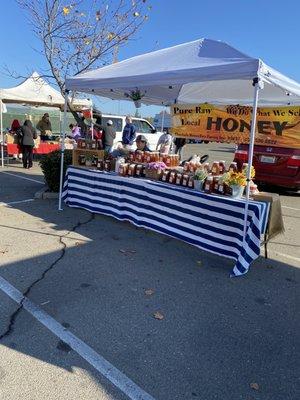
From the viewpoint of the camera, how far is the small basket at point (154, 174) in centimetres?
640

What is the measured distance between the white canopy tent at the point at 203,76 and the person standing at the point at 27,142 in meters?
4.92

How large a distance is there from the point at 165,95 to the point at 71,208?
13.4 ft

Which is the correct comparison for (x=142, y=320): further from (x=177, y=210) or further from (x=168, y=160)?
(x=168, y=160)

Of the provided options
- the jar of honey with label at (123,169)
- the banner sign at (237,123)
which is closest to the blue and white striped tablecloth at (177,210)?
the jar of honey with label at (123,169)

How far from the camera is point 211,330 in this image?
11.4 ft

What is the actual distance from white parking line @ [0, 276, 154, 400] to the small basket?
3138mm

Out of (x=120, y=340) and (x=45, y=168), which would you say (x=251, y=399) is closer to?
(x=120, y=340)

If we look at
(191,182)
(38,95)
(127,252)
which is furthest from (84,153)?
(38,95)

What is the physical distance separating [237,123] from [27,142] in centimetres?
756

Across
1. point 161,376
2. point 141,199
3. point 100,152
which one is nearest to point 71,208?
point 100,152

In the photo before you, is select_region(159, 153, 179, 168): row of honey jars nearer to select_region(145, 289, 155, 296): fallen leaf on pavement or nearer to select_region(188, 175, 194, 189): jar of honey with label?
select_region(188, 175, 194, 189): jar of honey with label

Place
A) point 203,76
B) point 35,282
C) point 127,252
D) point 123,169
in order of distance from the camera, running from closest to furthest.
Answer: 1. point 35,282
2. point 203,76
3. point 127,252
4. point 123,169

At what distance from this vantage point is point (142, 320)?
141 inches

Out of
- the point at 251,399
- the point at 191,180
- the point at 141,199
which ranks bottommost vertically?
the point at 251,399
